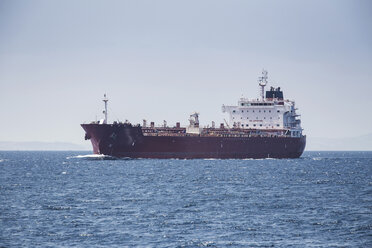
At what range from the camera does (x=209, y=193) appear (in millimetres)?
42531

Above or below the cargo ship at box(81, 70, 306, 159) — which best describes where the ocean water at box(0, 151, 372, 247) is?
below

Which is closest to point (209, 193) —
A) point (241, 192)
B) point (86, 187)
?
point (241, 192)

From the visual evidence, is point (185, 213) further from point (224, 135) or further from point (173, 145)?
point (224, 135)

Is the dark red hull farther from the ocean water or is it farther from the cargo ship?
the ocean water

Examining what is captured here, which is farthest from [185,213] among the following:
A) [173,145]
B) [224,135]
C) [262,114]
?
[262,114]

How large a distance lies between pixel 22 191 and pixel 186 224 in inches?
760

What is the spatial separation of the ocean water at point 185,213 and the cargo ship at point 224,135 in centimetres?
2541

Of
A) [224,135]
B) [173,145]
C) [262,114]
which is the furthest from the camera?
[262,114]

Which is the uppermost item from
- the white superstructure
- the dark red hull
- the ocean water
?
the white superstructure

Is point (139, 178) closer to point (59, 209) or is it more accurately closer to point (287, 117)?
point (59, 209)

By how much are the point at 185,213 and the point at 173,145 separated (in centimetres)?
4913

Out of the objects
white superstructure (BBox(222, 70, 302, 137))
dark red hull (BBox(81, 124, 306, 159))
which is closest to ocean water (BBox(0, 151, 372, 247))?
dark red hull (BBox(81, 124, 306, 159))

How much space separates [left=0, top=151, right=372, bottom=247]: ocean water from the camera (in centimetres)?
2627

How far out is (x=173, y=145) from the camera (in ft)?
269
